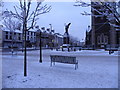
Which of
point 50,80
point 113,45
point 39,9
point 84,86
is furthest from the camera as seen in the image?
point 113,45

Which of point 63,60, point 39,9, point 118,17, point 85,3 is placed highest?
point 39,9

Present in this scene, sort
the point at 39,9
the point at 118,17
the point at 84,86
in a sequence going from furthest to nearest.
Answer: the point at 39,9 → the point at 84,86 → the point at 118,17

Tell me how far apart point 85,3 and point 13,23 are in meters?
24.2

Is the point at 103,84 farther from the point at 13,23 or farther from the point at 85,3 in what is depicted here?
the point at 13,23

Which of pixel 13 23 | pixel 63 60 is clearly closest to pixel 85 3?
pixel 63 60

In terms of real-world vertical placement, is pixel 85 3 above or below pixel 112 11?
above

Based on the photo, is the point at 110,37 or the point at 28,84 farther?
the point at 110,37

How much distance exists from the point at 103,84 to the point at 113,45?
40.1 m

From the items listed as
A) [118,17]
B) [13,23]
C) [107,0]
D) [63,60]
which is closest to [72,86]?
[118,17]

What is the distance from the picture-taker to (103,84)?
18.8 ft

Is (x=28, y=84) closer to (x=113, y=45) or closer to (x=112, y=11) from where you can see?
(x=112, y=11)

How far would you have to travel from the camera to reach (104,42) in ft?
146

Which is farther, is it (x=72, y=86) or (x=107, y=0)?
(x=72, y=86)

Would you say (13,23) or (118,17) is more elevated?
(13,23)
